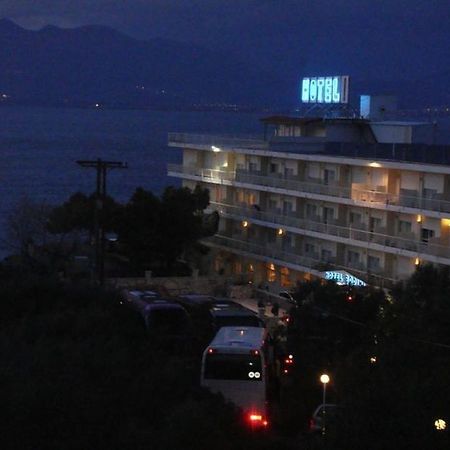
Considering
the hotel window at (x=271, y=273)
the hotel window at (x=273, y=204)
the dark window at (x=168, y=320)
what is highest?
the hotel window at (x=273, y=204)

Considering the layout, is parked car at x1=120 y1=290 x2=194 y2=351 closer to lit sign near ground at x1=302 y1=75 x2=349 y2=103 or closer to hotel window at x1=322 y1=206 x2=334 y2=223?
hotel window at x1=322 y1=206 x2=334 y2=223

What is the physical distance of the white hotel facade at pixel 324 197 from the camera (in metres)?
37.2

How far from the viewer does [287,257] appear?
43719 mm

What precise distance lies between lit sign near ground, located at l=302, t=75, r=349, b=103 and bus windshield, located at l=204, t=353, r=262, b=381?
34.6 m

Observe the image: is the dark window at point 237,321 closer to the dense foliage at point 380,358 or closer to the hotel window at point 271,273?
the dense foliage at point 380,358

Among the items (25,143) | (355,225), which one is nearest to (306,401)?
(355,225)

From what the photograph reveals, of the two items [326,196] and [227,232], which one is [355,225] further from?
[227,232]

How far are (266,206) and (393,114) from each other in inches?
495

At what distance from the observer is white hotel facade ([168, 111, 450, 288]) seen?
37.2 meters

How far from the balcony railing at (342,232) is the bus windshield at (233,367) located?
17.2 meters

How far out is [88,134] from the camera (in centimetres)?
17562

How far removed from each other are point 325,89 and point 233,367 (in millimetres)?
35914

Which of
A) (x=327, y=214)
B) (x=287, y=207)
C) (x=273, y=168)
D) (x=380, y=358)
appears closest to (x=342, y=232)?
(x=327, y=214)

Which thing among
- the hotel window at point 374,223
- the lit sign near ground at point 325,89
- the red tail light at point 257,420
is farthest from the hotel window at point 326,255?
the red tail light at point 257,420
